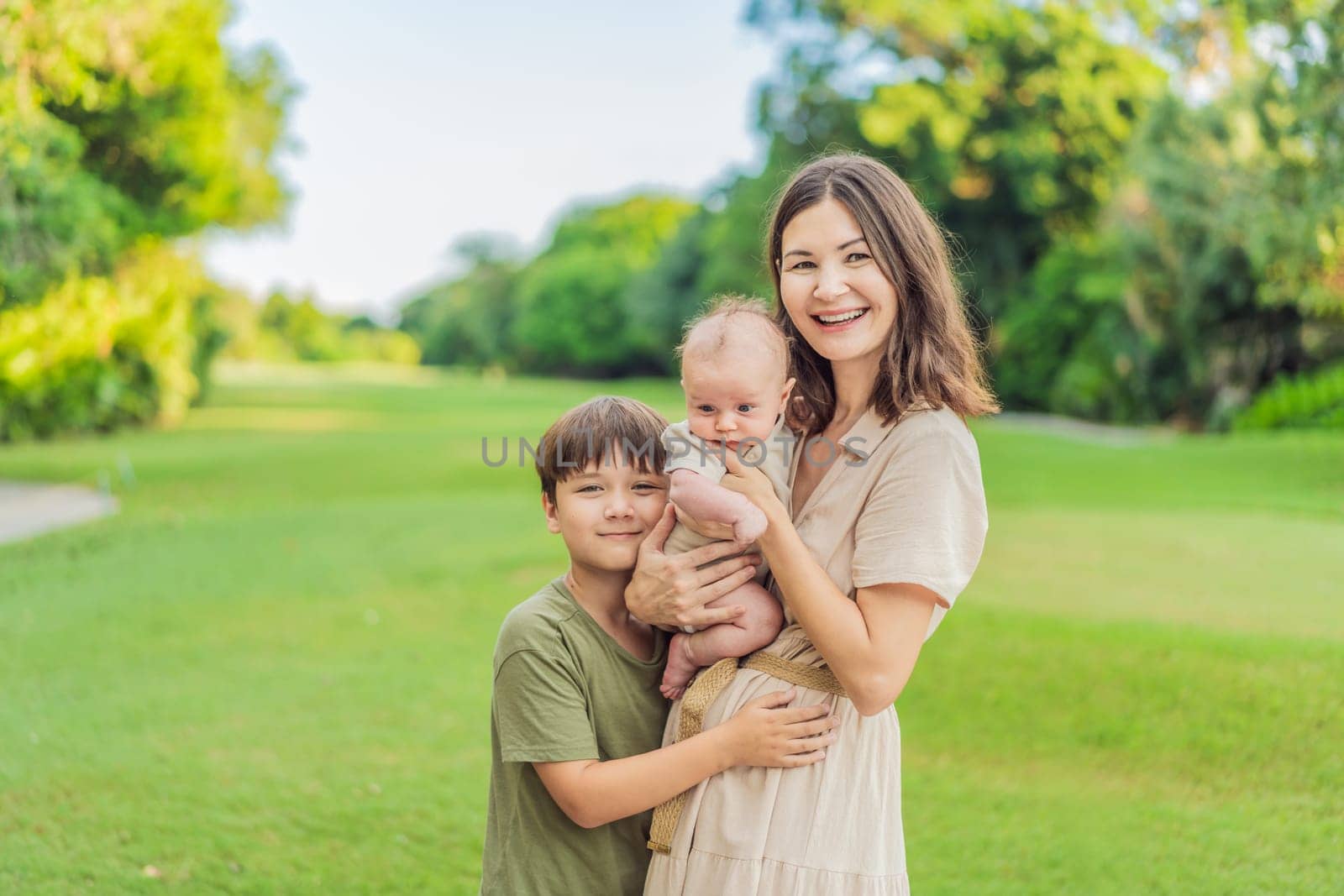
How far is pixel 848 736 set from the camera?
6.28 ft

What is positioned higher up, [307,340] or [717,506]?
[307,340]

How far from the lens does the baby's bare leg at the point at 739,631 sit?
1.93 metres

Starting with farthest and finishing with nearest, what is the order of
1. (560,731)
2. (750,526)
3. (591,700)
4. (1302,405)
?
(1302,405), (591,700), (560,731), (750,526)

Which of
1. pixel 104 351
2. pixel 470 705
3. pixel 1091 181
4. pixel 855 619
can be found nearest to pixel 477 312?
pixel 1091 181

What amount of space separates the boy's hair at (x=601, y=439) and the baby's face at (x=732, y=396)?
9 cm

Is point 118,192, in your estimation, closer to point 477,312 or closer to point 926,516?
point 926,516

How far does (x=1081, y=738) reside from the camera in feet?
16.5

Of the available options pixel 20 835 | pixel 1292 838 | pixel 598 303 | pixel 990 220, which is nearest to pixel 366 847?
pixel 20 835

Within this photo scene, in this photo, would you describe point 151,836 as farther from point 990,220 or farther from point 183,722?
point 990,220

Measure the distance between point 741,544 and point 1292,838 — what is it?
3325 mm

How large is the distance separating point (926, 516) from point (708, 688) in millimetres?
486

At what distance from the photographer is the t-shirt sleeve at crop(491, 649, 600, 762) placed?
1907 mm

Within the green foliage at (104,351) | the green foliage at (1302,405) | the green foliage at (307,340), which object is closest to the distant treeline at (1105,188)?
the green foliage at (1302,405)

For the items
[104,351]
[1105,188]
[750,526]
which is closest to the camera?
[750,526]
